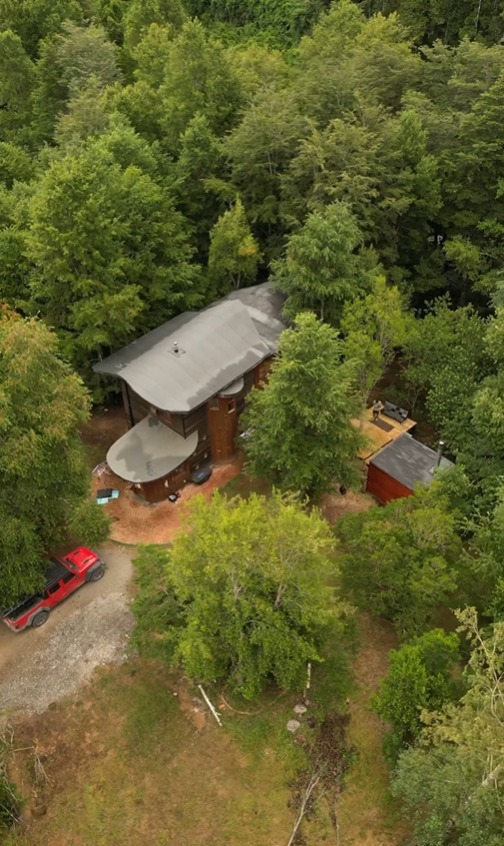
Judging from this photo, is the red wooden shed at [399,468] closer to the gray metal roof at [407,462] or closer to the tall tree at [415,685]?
the gray metal roof at [407,462]

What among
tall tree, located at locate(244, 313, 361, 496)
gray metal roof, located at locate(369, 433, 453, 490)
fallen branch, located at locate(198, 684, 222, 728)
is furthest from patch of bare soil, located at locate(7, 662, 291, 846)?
gray metal roof, located at locate(369, 433, 453, 490)

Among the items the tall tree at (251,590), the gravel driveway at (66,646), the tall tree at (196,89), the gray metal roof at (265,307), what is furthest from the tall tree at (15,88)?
the tall tree at (251,590)

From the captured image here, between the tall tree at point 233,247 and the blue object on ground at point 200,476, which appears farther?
the tall tree at point 233,247

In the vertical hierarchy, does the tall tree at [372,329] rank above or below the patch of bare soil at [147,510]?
above

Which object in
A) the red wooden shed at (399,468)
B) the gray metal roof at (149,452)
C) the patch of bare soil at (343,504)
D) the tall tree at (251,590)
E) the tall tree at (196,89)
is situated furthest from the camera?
the tall tree at (196,89)

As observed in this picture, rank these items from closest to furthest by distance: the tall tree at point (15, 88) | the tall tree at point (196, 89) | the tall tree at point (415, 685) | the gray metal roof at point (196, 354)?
the tall tree at point (415, 685)
the gray metal roof at point (196, 354)
the tall tree at point (196, 89)
the tall tree at point (15, 88)

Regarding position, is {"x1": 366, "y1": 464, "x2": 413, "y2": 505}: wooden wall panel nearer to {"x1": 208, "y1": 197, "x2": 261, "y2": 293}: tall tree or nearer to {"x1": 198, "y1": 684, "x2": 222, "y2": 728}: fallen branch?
{"x1": 198, "y1": 684, "x2": 222, "y2": 728}: fallen branch

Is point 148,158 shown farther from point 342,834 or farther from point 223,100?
point 342,834
